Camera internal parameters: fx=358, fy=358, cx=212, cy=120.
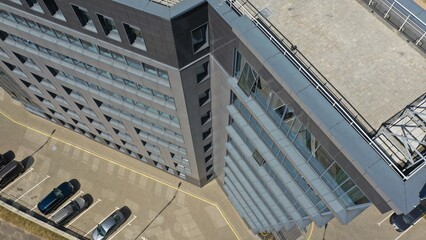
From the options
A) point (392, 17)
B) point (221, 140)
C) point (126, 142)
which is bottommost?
point (392, 17)

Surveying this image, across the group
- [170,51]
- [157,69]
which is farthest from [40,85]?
[170,51]

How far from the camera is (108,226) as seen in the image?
50375 mm

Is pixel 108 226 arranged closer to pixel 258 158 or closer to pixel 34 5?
pixel 258 158

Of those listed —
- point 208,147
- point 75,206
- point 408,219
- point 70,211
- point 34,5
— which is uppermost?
point 34,5

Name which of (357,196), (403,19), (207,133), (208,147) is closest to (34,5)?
(207,133)

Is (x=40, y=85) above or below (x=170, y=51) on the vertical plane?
above

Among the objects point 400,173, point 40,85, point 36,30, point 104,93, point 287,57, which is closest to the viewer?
point 400,173

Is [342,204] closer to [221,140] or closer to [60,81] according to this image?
[221,140]

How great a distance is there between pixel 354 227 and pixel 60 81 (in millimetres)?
41583

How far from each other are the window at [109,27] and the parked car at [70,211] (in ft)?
111

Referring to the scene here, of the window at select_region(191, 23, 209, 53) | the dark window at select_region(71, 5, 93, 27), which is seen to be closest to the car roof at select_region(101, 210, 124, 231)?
the dark window at select_region(71, 5, 93, 27)

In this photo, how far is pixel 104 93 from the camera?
37094mm

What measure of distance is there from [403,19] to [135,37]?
17695mm

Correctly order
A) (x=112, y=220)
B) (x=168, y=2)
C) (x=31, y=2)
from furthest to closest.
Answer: (x=112, y=220) < (x=31, y=2) < (x=168, y=2)
